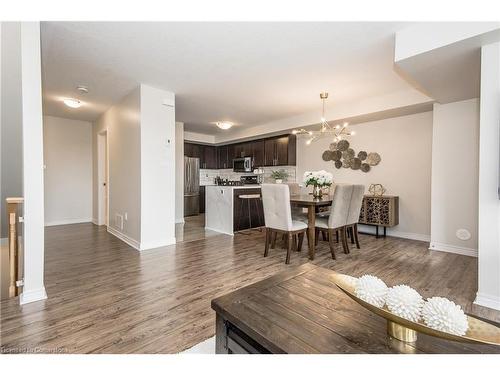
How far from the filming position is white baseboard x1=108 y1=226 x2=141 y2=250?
3647 millimetres

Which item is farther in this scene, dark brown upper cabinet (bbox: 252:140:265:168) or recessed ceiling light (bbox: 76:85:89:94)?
dark brown upper cabinet (bbox: 252:140:265:168)

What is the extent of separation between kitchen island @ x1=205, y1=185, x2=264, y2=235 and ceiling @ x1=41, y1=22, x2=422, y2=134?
5.43 ft

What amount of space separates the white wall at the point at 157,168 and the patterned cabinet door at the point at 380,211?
11.3 ft

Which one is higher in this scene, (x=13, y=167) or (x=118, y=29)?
(x=118, y=29)

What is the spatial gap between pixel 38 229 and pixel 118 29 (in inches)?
74.6

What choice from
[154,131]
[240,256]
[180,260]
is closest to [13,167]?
[154,131]

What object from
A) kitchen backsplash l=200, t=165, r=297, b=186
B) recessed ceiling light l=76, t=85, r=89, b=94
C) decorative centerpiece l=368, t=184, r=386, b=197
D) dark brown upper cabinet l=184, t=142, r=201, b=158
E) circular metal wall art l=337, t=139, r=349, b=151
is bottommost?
decorative centerpiece l=368, t=184, r=386, b=197

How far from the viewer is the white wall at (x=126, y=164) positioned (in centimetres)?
364

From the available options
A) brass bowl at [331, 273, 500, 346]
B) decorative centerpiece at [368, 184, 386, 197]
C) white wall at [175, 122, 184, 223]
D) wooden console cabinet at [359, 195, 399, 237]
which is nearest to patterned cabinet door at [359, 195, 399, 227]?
wooden console cabinet at [359, 195, 399, 237]

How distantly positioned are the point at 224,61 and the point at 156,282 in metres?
2.53

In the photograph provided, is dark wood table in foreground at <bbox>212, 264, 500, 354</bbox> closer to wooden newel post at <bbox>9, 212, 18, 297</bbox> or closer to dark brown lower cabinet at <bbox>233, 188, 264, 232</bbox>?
wooden newel post at <bbox>9, 212, 18, 297</bbox>

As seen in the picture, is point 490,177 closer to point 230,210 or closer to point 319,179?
point 319,179

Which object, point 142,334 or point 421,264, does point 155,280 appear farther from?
point 421,264

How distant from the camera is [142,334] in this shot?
1614 mm
